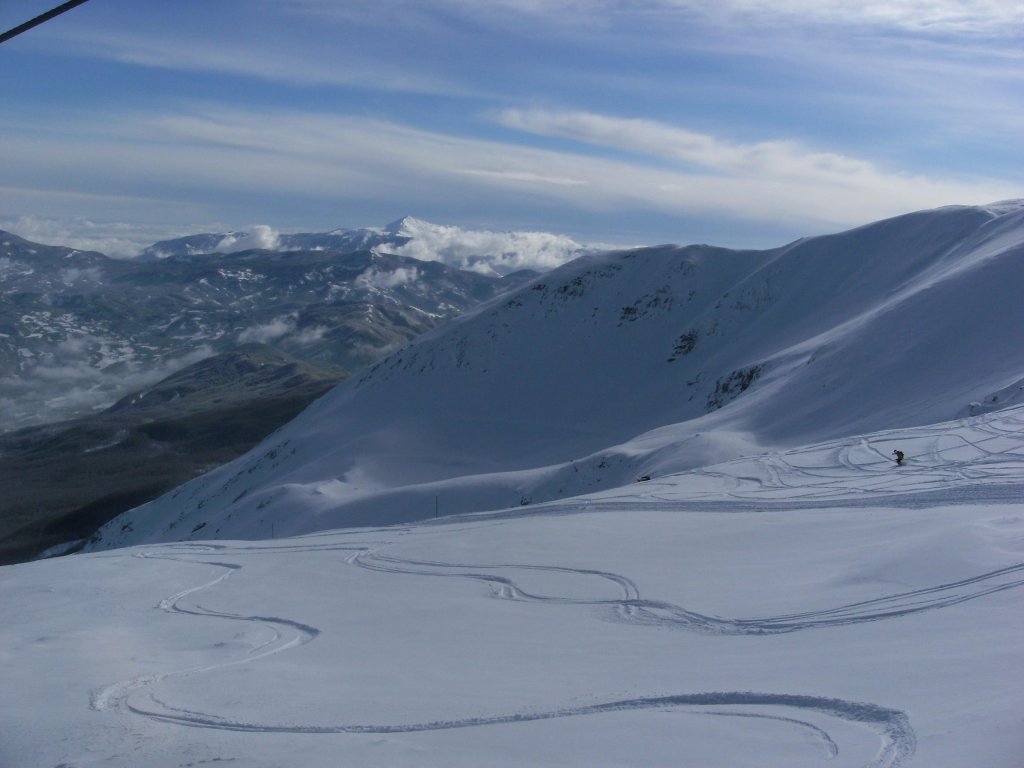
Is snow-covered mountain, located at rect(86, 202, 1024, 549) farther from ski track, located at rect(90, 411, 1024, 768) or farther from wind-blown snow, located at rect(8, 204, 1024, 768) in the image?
ski track, located at rect(90, 411, 1024, 768)

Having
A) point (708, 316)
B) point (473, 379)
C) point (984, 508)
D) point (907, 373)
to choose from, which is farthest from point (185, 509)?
point (984, 508)

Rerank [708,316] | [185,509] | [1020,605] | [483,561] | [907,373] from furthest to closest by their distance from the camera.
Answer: [708,316]
[185,509]
[907,373]
[483,561]
[1020,605]

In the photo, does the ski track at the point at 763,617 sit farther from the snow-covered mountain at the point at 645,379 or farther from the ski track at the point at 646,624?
the snow-covered mountain at the point at 645,379

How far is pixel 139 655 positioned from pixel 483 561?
7163 millimetres

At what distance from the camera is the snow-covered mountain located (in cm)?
3984

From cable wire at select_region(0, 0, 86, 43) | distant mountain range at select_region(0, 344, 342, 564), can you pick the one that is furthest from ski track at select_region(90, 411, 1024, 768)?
distant mountain range at select_region(0, 344, 342, 564)

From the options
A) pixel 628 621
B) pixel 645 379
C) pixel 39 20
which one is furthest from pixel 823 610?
pixel 645 379

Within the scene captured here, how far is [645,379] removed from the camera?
233 feet

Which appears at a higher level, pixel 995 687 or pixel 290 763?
pixel 995 687

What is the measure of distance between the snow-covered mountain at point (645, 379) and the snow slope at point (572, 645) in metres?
17.7

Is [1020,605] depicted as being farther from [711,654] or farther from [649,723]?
[649,723]

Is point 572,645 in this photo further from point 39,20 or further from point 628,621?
point 39,20

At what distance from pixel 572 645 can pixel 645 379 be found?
61042 millimetres

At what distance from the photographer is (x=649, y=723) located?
7.63 metres
